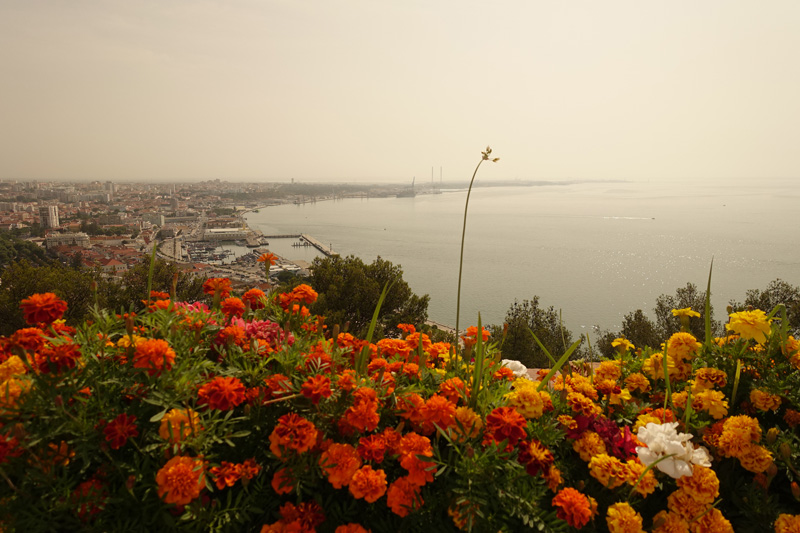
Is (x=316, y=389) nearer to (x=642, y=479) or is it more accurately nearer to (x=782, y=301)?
(x=642, y=479)

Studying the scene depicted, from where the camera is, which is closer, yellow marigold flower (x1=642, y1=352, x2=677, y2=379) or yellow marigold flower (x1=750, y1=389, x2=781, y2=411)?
yellow marigold flower (x1=750, y1=389, x2=781, y2=411)

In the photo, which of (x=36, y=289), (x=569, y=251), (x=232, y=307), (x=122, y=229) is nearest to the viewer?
(x=232, y=307)

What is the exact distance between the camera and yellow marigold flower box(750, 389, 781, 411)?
137 cm

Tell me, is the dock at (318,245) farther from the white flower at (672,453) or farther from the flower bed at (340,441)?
the white flower at (672,453)

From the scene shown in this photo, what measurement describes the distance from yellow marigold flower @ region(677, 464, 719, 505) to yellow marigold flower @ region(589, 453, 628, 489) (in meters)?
0.19

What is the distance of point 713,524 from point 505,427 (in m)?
0.66

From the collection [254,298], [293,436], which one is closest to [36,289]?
[254,298]

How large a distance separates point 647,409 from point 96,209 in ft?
207

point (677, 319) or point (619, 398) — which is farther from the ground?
point (619, 398)

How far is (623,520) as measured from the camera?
3.67 feet

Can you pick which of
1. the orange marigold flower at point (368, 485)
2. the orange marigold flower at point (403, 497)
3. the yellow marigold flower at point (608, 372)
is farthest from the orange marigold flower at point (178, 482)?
the yellow marigold flower at point (608, 372)

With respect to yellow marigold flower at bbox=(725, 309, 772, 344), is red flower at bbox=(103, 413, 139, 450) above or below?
below

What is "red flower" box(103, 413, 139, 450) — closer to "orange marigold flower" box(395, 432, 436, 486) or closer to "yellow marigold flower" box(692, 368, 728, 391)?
"orange marigold flower" box(395, 432, 436, 486)

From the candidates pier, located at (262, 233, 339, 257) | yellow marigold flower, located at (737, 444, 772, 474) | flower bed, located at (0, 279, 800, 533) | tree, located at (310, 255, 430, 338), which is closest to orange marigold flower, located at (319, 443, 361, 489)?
flower bed, located at (0, 279, 800, 533)
